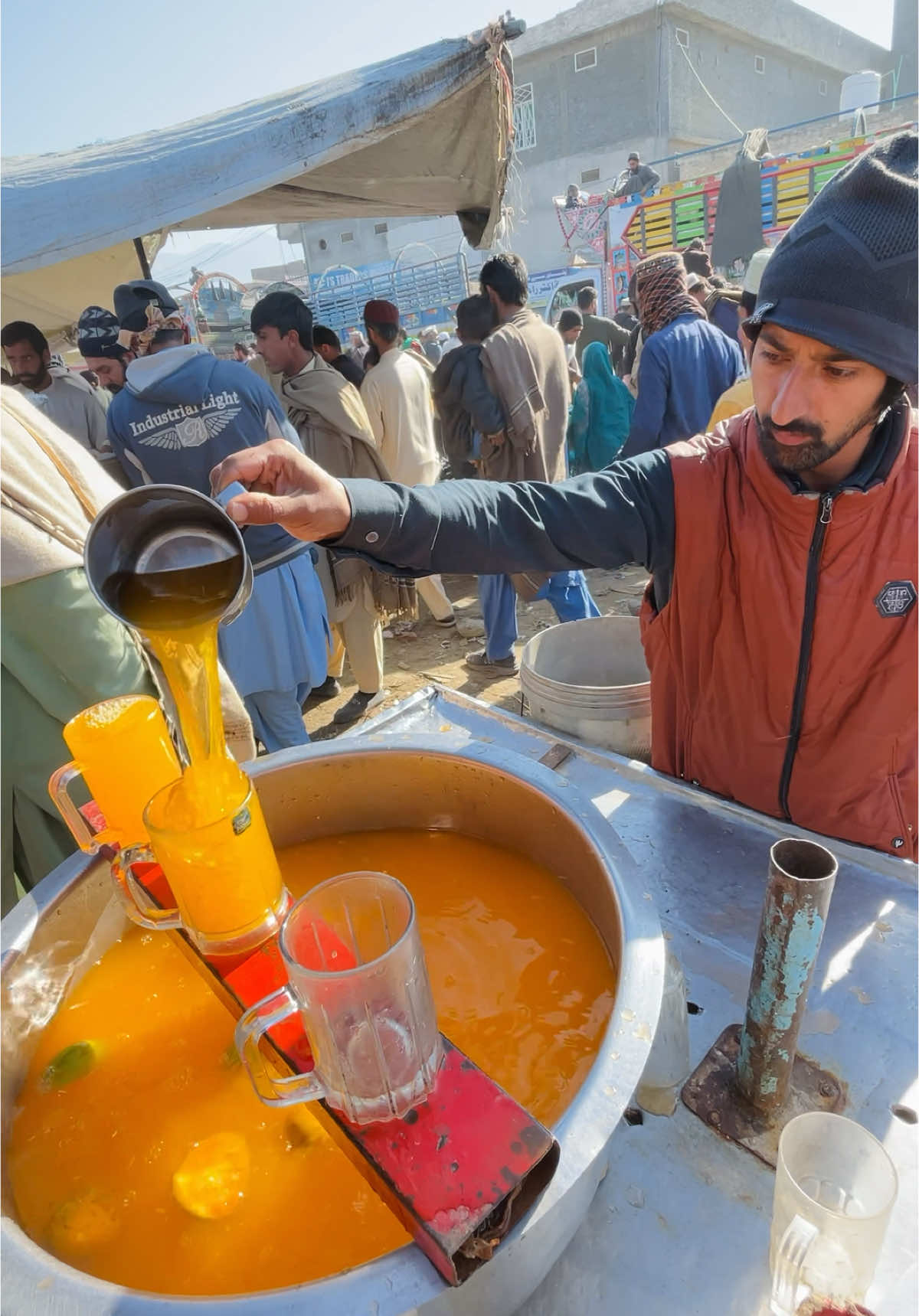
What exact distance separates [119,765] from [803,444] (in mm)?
1257

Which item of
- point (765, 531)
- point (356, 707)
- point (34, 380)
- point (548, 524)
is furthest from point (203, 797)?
point (34, 380)

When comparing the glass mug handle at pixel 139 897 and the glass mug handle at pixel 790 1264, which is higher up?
the glass mug handle at pixel 139 897

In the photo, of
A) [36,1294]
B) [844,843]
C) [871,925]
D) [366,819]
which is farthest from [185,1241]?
[844,843]

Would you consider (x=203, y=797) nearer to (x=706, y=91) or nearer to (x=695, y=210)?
(x=695, y=210)

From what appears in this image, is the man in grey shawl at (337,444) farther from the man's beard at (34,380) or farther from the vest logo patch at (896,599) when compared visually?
the vest logo patch at (896,599)

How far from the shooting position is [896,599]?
1357 millimetres

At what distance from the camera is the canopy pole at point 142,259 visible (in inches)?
205

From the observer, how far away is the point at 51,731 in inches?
63.7

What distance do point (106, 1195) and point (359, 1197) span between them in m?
0.32

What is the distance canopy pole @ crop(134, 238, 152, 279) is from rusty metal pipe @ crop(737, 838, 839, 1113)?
605 centimetres

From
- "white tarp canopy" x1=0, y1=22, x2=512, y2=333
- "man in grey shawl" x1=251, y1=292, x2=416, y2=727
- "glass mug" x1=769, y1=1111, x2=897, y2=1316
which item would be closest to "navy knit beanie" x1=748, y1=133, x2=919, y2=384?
"glass mug" x1=769, y1=1111, x2=897, y2=1316

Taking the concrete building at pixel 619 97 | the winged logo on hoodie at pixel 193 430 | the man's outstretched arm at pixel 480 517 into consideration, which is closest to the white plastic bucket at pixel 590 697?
the man's outstretched arm at pixel 480 517

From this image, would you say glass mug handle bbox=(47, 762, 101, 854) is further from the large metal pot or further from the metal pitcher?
the metal pitcher

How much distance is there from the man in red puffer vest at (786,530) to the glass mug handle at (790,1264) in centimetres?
93
